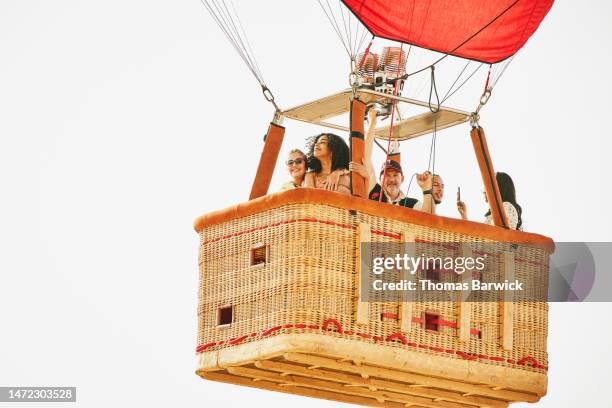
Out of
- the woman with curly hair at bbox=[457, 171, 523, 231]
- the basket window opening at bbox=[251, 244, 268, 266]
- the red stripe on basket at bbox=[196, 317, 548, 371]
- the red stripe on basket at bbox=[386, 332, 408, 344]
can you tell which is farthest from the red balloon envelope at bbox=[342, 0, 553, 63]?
the red stripe on basket at bbox=[386, 332, 408, 344]

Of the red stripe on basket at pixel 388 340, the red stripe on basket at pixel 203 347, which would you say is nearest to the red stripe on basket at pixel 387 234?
the red stripe on basket at pixel 388 340

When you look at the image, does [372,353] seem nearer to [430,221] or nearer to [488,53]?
[430,221]

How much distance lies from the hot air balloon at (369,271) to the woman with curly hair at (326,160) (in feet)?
0.81

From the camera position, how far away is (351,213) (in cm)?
1291

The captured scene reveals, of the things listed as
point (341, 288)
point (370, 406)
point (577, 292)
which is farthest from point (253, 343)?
point (577, 292)

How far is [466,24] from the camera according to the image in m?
14.3

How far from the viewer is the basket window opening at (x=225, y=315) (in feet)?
43.2

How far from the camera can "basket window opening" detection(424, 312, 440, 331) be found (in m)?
13.2

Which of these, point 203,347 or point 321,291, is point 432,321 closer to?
point 321,291

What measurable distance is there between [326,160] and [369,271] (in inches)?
37.9

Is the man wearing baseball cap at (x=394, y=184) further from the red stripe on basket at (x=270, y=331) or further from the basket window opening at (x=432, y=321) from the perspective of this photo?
the red stripe on basket at (x=270, y=331)

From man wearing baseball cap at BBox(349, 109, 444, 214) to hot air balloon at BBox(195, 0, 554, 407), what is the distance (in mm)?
232

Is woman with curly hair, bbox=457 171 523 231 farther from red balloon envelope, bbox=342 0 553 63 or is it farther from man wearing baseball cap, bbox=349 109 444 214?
red balloon envelope, bbox=342 0 553 63

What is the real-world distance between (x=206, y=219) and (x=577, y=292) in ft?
8.36
